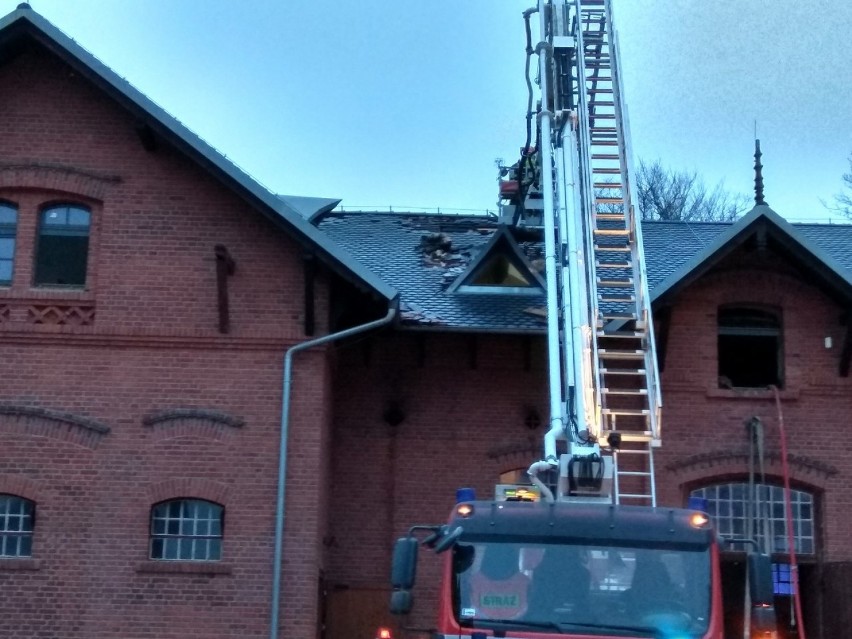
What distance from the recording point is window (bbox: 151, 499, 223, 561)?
16297mm

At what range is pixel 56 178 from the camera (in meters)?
16.8

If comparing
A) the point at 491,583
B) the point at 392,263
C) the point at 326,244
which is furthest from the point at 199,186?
the point at 491,583

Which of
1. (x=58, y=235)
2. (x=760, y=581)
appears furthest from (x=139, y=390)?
(x=760, y=581)

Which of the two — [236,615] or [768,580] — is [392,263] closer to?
[236,615]

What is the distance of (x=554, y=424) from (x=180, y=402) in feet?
18.6

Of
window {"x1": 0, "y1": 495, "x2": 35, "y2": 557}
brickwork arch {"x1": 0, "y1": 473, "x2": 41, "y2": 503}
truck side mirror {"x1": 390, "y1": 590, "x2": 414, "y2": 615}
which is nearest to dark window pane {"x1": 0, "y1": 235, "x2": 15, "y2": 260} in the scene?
brickwork arch {"x1": 0, "y1": 473, "x2": 41, "y2": 503}

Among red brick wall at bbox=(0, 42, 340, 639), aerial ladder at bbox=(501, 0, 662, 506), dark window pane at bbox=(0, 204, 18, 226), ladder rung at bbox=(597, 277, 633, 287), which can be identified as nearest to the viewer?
aerial ladder at bbox=(501, 0, 662, 506)

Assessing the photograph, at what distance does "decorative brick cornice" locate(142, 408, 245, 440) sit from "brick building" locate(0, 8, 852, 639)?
0.02m

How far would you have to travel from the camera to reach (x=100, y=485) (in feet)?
53.0

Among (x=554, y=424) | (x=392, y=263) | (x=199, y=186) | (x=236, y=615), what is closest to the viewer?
(x=554, y=424)

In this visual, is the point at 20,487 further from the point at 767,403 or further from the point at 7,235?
the point at 767,403

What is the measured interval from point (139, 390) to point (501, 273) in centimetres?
538

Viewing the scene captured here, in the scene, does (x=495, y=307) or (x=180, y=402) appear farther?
(x=495, y=307)

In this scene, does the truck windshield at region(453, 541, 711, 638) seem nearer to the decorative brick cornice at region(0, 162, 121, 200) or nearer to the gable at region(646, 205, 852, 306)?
the gable at region(646, 205, 852, 306)
